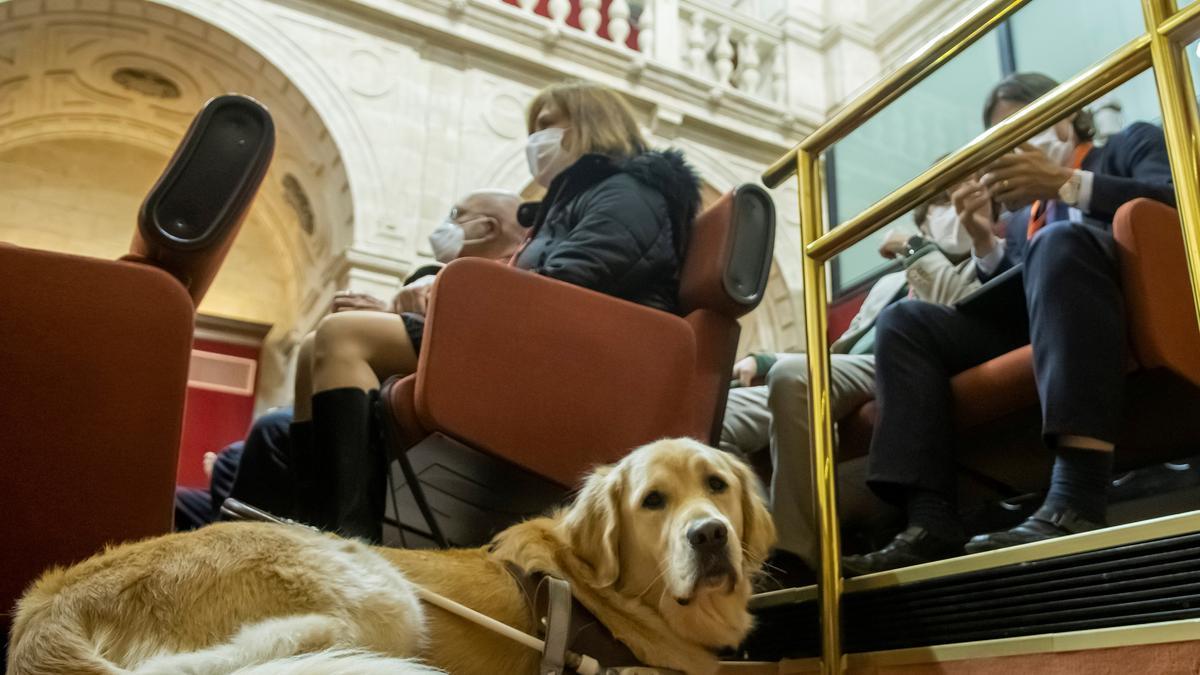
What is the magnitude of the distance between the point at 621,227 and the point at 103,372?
972mm

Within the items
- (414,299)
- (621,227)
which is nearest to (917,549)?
(621,227)

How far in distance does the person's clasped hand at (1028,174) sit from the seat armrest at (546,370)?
0.62m

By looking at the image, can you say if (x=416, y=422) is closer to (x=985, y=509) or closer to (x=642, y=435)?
(x=642, y=435)

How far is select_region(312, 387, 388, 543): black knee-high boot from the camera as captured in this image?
1577 mm

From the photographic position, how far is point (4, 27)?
16.4 ft

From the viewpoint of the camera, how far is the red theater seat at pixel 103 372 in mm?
1238

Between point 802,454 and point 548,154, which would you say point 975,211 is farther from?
point 548,154

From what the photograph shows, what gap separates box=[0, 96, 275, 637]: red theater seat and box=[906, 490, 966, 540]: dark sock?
1153 mm

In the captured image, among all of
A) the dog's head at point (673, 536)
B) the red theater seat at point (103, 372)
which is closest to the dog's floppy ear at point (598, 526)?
the dog's head at point (673, 536)

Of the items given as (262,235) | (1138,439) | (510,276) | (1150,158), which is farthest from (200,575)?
(262,235)

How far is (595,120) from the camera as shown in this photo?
7.13ft

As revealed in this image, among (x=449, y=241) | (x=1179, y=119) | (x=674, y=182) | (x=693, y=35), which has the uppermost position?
(x=693, y=35)

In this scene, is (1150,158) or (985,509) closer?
(1150,158)

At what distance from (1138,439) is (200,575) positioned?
53.4 inches
